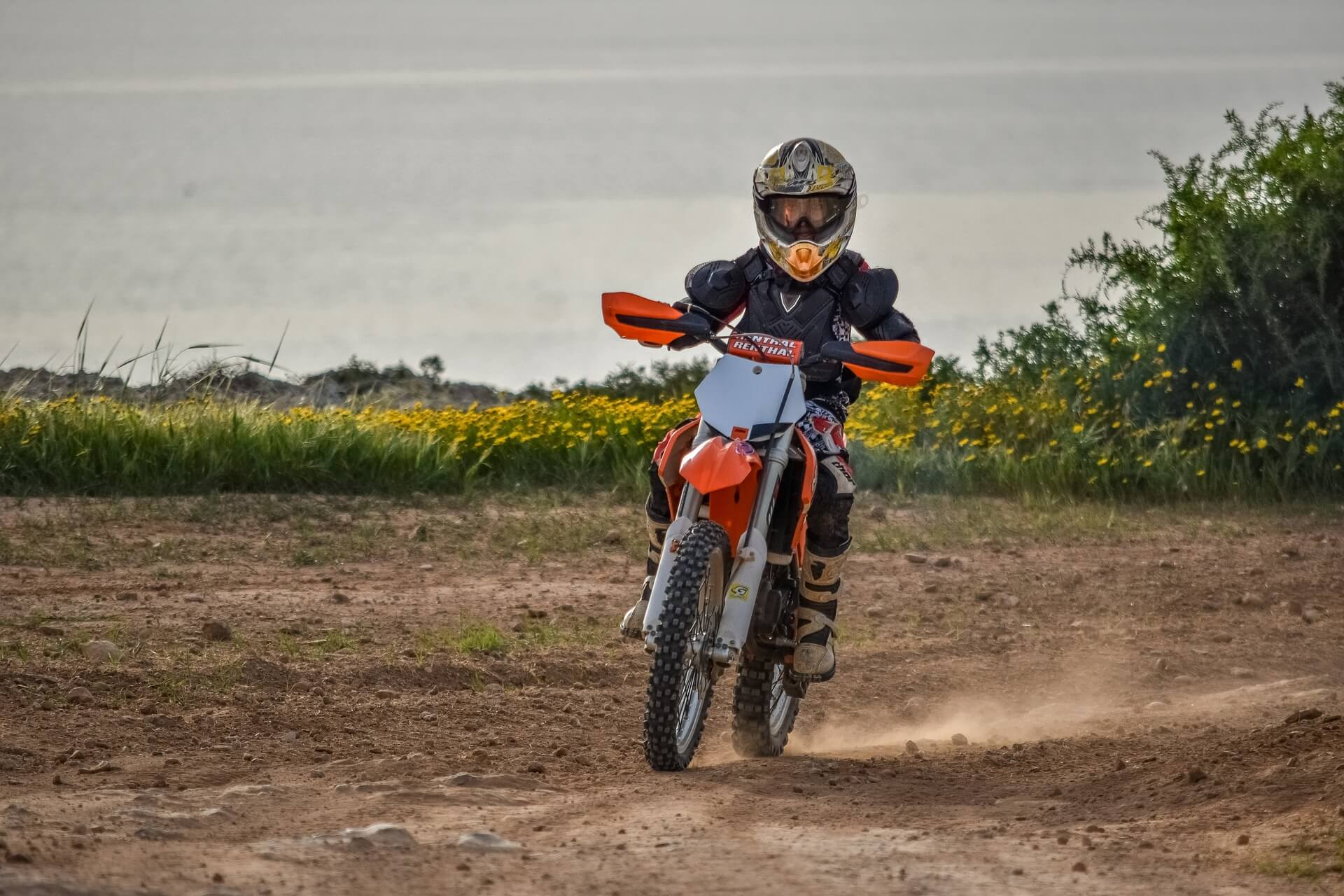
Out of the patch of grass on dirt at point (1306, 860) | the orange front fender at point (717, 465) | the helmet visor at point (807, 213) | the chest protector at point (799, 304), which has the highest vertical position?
the helmet visor at point (807, 213)

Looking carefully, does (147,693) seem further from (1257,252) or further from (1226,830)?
(1257,252)

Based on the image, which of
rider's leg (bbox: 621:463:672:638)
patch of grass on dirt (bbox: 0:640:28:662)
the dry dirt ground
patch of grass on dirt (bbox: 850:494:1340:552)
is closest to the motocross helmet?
rider's leg (bbox: 621:463:672:638)

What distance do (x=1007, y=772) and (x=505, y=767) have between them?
71.0 inches

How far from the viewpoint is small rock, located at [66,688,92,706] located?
6.92 meters

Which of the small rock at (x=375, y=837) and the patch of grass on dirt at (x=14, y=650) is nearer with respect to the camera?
the small rock at (x=375, y=837)

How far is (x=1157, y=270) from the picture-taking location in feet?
47.8

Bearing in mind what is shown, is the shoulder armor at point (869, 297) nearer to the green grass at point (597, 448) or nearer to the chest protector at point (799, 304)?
the chest protector at point (799, 304)

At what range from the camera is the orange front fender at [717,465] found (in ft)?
19.0

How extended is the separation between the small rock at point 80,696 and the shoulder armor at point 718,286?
2.91m

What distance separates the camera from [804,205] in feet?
21.7

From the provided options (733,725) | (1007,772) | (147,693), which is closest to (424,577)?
(147,693)

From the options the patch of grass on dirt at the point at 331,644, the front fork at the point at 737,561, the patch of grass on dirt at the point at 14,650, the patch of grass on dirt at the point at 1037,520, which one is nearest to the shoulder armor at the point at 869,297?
the front fork at the point at 737,561

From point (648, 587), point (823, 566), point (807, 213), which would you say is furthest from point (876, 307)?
point (648, 587)

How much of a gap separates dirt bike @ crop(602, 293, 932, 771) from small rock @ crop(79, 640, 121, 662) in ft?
9.80
